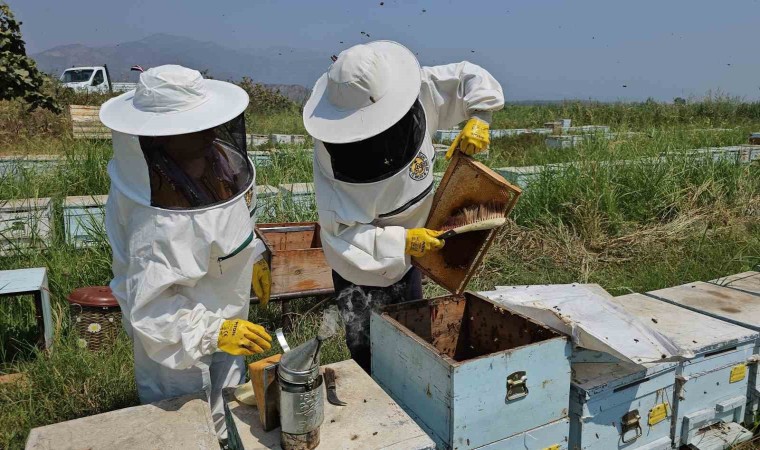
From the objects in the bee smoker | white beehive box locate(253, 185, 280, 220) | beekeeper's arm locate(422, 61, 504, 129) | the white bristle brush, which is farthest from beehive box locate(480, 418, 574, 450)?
white beehive box locate(253, 185, 280, 220)

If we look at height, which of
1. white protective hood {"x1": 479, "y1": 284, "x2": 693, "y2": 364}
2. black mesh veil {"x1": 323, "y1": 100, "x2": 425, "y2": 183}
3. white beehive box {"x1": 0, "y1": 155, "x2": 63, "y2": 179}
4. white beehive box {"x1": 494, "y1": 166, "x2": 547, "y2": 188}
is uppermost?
black mesh veil {"x1": 323, "y1": 100, "x2": 425, "y2": 183}

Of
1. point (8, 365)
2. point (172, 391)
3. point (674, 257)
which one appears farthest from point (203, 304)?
point (674, 257)

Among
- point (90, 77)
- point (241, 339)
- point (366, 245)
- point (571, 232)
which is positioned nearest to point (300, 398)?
point (241, 339)

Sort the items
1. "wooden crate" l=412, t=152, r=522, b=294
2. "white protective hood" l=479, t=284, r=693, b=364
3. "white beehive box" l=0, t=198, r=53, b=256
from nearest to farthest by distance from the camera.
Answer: "white protective hood" l=479, t=284, r=693, b=364 < "wooden crate" l=412, t=152, r=522, b=294 < "white beehive box" l=0, t=198, r=53, b=256

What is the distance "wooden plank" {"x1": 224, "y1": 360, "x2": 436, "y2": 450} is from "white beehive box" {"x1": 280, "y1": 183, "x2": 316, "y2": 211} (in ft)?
10.2

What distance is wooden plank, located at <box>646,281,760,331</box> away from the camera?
2676 mm

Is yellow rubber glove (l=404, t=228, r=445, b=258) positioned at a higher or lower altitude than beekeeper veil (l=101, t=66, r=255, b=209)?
lower

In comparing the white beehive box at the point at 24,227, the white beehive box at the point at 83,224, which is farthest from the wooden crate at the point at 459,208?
the white beehive box at the point at 24,227

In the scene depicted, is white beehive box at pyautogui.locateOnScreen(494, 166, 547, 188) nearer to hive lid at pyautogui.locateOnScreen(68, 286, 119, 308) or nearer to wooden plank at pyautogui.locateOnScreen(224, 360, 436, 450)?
hive lid at pyautogui.locateOnScreen(68, 286, 119, 308)

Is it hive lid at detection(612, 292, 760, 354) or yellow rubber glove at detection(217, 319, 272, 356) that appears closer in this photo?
yellow rubber glove at detection(217, 319, 272, 356)

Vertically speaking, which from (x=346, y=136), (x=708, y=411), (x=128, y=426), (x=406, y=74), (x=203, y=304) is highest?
(x=406, y=74)

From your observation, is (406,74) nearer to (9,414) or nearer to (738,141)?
(9,414)

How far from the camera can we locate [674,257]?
5.16 m

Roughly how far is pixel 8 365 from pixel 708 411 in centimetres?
382
